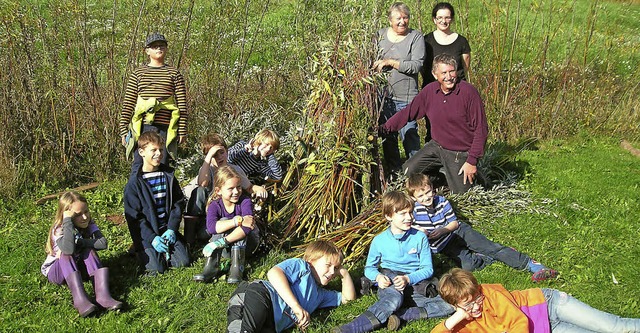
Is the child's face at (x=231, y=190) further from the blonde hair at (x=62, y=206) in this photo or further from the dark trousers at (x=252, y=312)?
the blonde hair at (x=62, y=206)

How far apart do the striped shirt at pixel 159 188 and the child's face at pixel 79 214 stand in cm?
64

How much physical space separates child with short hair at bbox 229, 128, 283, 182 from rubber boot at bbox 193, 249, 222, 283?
96cm

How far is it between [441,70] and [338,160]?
1.28 m

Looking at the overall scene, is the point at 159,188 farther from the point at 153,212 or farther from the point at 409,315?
the point at 409,315

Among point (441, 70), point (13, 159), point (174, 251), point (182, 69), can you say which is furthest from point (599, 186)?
point (13, 159)

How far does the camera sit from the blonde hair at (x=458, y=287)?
150 inches

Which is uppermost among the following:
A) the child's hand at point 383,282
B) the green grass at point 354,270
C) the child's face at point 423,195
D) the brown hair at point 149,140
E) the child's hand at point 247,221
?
the brown hair at point 149,140

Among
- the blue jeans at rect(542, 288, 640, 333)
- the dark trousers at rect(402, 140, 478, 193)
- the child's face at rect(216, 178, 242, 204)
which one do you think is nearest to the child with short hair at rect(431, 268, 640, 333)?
the blue jeans at rect(542, 288, 640, 333)

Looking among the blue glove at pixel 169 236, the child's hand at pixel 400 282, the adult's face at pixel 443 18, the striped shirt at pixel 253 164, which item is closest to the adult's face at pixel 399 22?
the adult's face at pixel 443 18

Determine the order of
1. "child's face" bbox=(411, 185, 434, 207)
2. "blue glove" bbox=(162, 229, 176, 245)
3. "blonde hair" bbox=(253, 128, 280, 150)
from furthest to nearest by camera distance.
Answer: "blonde hair" bbox=(253, 128, 280, 150)
"blue glove" bbox=(162, 229, 176, 245)
"child's face" bbox=(411, 185, 434, 207)

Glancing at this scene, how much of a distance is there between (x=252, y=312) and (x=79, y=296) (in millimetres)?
1301

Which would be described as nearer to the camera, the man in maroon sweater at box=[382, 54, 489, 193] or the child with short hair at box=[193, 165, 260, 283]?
the child with short hair at box=[193, 165, 260, 283]

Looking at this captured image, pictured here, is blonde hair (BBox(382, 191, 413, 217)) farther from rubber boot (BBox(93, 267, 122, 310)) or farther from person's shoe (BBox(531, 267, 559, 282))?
rubber boot (BBox(93, 267, 122, 310))

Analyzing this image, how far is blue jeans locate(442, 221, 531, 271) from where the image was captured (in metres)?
5.16
